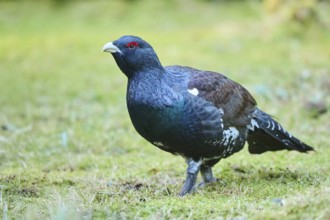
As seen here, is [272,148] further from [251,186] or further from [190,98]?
[190,98]

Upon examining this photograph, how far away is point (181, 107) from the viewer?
482 cm

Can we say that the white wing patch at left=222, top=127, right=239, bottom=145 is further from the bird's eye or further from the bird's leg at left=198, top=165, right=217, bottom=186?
the bird's eye

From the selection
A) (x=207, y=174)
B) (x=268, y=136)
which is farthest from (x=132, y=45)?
(x=268, y=136)

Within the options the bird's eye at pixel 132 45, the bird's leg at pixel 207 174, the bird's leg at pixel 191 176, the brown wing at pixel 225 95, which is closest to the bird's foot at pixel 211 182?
the bird's leg at pixel 207 174

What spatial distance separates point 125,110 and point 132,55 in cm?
409

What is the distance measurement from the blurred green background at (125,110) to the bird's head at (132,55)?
0.99 metres

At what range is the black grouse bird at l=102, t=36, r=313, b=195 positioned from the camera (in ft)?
15.7

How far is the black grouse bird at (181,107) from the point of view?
15.7 feet

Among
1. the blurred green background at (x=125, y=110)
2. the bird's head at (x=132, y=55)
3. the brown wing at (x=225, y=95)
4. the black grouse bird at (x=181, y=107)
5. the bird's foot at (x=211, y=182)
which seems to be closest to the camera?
the blurred green background at (x=125, y=110)

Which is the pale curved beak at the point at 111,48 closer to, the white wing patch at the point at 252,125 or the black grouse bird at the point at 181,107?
the black grouse bird at the point at 181,107

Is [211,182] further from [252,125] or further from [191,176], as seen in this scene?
[252,125]

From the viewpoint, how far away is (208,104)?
5031mm

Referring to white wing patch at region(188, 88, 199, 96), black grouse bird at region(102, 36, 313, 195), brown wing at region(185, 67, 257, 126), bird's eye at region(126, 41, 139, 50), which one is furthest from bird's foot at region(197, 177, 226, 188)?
bird's eye at region(126, 41, 139, 50)

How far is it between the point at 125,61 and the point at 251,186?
148 centimetres
